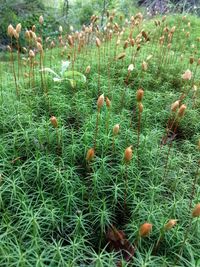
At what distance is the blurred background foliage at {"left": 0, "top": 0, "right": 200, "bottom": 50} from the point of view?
21.8 feet

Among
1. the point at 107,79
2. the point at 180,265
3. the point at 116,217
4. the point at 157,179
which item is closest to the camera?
the point at 180,265

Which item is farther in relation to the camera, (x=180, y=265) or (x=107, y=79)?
(x=107, y=79)

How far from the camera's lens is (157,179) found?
2305 millimetres

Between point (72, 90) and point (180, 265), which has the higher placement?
point (72, 90)

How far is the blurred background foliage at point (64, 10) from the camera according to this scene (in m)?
6.65

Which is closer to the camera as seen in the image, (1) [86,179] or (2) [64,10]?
(1) [86,179]

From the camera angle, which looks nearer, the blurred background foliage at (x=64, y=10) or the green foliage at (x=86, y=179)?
the green foliage at (x=86, y=179)

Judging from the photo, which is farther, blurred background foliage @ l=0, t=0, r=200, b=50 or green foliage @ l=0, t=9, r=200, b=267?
blurred background foliage @ l=0, t=0, r=200, b=50

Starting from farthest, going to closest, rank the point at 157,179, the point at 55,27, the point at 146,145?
the point at 55,27 < the point at 146,145 < the point at 157,179

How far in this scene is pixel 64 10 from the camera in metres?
8.41

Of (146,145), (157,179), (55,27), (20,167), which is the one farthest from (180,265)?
(55,27)

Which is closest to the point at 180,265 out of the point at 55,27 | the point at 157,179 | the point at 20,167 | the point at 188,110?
the point at 157,179

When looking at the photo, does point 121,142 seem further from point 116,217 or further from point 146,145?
point 116,217

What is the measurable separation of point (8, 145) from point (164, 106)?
178cm
